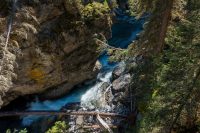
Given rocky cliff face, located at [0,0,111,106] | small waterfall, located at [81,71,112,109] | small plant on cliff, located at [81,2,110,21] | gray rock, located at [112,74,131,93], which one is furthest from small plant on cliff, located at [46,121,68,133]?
small plant on cliff, located at [81,2,110,21]

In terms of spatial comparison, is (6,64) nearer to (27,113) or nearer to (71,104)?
(27,113)

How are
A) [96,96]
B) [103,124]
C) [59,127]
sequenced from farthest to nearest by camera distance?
1. [96,96]
2. [103,124]
3. [59,127]

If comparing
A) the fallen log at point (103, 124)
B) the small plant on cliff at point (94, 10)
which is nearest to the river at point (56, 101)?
the fallen log at point (103, 124)

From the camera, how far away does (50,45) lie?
20.1m

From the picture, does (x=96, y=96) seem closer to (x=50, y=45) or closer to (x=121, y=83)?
(x=121, y=83)

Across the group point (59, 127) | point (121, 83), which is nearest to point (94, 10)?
point (121, 83)

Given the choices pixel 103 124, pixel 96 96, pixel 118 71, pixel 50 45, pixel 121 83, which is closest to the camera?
pixel 103 124

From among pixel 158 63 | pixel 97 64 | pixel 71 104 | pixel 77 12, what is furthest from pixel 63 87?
pixel 158 63

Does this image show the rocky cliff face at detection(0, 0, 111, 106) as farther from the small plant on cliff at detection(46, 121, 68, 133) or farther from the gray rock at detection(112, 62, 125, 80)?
the small plant on cliff at detection(46, 121, 68, 133)

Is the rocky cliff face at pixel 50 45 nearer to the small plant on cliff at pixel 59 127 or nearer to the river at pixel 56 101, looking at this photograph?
the river at pixel 56 101

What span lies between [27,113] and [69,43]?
5003mm

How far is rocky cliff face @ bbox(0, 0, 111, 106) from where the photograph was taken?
17922 millimetres

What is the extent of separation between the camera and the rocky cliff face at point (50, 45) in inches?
706

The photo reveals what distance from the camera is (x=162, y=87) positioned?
1379cm
